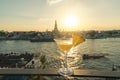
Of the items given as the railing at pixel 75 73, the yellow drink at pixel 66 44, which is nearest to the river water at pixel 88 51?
the yellow drink at pixel 66 44

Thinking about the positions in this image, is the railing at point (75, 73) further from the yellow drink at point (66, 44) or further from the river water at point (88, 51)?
the river water at point (88, 51)

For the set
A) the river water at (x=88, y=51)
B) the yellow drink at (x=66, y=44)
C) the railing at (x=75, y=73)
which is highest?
the yellow drink at (x=66, y=44)

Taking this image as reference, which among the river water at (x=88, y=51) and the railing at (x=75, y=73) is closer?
the railing at (x=75, y=73)

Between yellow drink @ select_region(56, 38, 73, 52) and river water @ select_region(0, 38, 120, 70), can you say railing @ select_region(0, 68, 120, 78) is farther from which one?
river water @ select_region(0, 38, 120, 70)

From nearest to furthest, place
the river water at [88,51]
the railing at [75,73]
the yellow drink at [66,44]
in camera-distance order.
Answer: the railing at [75,73] → the yellow drink at [66,44] → the river water at [88,51]

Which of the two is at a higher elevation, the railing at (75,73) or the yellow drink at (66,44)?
the yellow drink at (66,44)

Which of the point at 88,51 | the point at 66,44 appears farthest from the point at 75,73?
the point at 88,51

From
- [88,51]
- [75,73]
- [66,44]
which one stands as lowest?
[88,51]

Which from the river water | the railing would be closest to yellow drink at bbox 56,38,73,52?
the railing

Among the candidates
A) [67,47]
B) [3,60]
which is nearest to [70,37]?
[67,47]

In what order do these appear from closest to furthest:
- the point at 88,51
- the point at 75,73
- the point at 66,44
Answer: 1. the point at 75,73
2. the point at 66,44
3. the point at 88,51

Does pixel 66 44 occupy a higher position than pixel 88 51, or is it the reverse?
pixel 66 44

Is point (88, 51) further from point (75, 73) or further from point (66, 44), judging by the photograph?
point (75, 73)

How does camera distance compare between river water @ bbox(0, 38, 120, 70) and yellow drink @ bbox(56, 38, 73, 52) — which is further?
river water @ bbox(0, 38, 120, 70)
